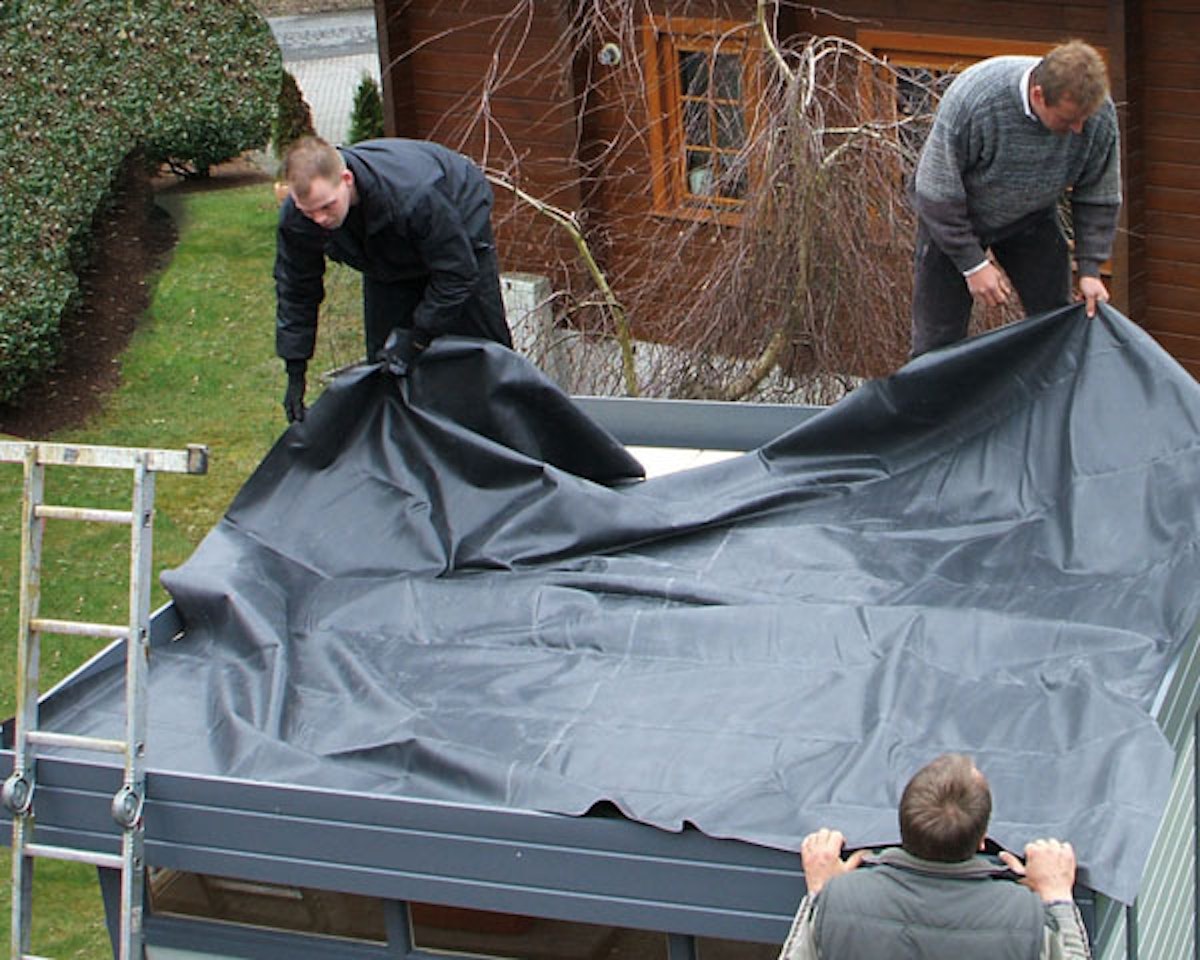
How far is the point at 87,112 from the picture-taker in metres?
14.1

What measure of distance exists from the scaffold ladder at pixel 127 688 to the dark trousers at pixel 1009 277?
2.73 meters

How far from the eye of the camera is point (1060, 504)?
5691 millimetres

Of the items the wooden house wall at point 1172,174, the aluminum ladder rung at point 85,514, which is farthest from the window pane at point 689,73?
the aluminum ladder rung at point 85,514

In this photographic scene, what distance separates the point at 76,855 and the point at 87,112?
32.9 feet

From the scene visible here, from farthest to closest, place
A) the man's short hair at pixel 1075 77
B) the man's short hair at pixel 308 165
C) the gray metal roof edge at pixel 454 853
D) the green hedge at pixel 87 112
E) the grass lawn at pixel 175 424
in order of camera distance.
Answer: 1. the green hedge at pixel 87 112
2. the grass lawn at pixel 175 424
3. the man's short hair at pixel 308 165
4. the man's short hair at pixel 1075 77
5. the gray metal roof edge at pixel 454 853

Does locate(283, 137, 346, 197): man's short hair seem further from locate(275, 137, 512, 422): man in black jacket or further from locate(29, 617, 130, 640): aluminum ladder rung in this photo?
locate(29, 617, 130, 640): aluminum ladder rung

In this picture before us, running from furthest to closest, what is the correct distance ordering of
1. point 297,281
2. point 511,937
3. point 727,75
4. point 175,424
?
point 175,424
point 727,75
point 297,281
point 511,937

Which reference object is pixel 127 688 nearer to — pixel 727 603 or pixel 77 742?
pixel 77 742

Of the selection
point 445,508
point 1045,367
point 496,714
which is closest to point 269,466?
point 445,508

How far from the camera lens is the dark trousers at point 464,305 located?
6.75m

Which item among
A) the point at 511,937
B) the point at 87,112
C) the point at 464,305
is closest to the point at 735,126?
the point at 464,305

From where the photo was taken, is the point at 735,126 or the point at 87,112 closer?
the point at 735,126

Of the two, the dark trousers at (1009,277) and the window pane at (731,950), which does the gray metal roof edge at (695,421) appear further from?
the window pane at (731,950)

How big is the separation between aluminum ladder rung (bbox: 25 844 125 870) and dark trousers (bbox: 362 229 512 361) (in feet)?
7.26
